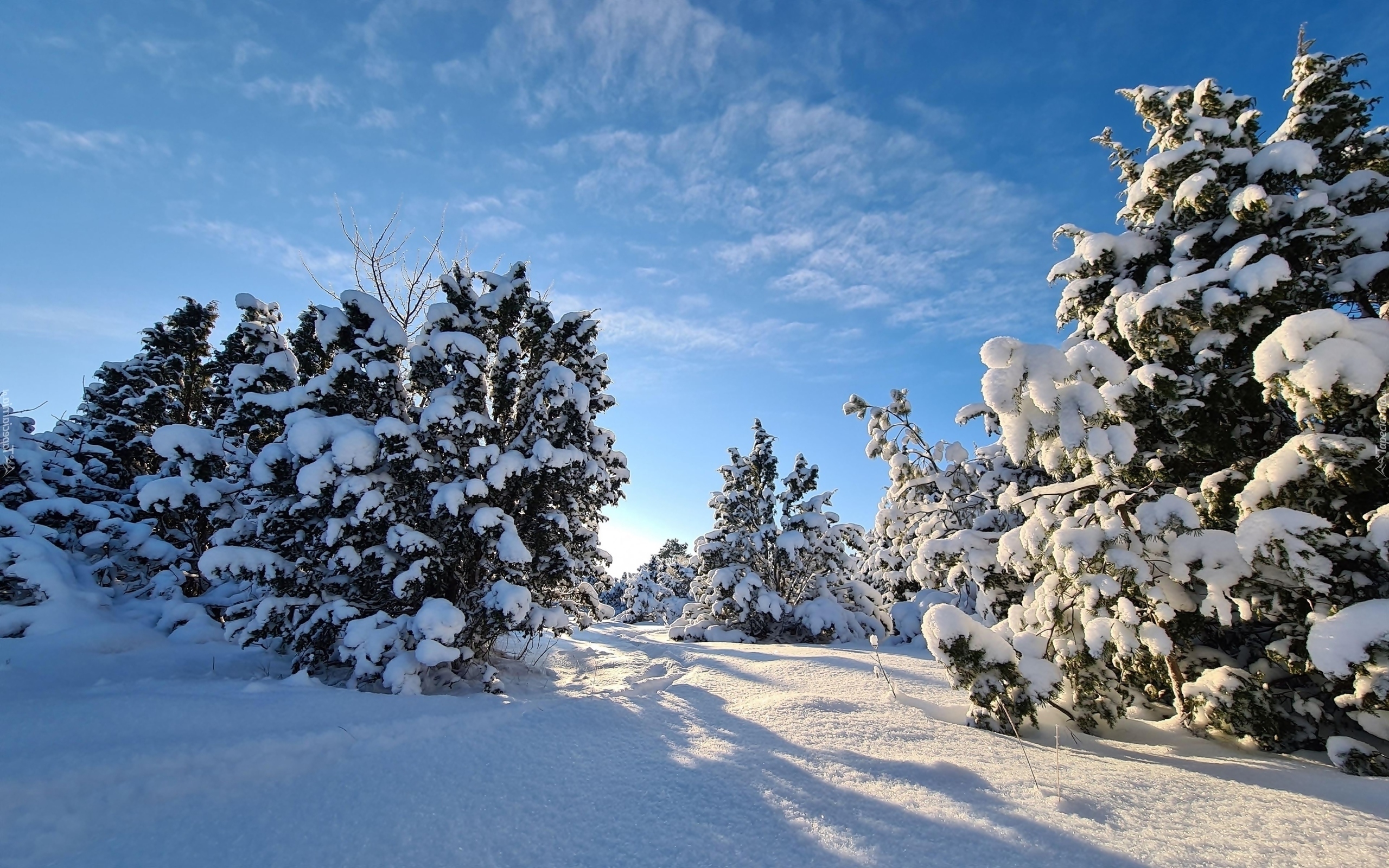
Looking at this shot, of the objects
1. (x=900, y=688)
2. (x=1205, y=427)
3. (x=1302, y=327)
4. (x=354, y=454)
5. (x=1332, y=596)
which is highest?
(x=1302, y=327)

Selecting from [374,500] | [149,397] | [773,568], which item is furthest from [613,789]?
[149,397]

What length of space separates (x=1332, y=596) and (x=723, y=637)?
1188 centimetres

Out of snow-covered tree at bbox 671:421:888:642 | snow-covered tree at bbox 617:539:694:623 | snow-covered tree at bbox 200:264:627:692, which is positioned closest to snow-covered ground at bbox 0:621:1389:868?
snow-covered tree at bbox 200:264:627:692

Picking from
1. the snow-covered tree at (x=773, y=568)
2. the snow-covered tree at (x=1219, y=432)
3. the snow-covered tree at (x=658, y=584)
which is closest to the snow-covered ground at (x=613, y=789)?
the snow-covered tree at (x=1219, y=432)

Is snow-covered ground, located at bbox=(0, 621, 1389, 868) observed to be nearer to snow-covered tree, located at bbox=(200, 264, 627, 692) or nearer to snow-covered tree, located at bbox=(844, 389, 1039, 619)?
snow-covered tree, located at bbox=(200, 264, 627, 692)

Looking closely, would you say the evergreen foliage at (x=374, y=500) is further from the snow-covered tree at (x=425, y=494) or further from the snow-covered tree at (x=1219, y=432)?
the snow-covered tree at (x=1219, y=432)

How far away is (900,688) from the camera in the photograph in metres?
5.76

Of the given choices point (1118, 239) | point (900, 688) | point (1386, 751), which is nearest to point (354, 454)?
point (900, 688)

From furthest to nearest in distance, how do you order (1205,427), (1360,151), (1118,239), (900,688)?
(900,688) → (1118,239) → (1360,151) → (1205,427)

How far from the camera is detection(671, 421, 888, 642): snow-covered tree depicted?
1338 cm

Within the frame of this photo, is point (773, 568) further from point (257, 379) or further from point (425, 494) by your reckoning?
point (257, 379)

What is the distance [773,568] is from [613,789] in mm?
12288

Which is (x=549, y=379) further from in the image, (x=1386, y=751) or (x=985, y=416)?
(x=1386, y=751)

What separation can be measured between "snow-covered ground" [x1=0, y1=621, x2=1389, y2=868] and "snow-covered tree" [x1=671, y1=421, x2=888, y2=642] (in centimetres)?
871
